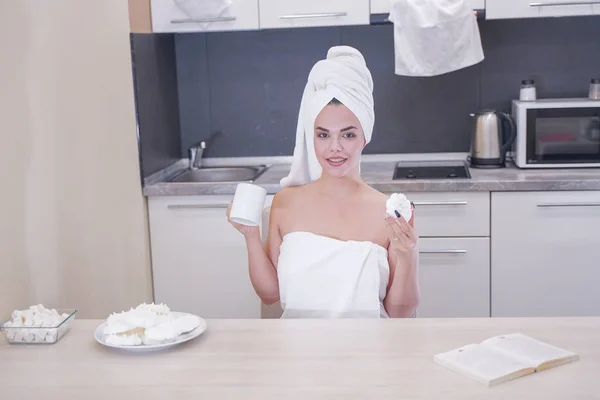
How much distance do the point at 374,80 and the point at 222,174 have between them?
0.83 m

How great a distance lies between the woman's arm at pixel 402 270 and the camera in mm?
1752

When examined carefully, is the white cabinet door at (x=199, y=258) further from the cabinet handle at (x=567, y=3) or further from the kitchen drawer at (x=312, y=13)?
the cabinet handle at (x=567, y=3)

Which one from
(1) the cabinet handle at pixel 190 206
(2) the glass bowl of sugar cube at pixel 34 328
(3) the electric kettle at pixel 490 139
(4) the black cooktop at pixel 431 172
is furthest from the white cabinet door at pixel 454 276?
(2) the glass bowl of sugar cube at pixel 34 328

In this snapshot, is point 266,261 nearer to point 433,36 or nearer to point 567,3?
point 433,36

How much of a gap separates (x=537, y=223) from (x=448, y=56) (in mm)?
→ 765

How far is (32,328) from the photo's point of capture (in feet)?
5.16

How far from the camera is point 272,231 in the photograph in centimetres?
205

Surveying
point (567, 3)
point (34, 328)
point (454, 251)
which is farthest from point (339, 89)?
point (567, 3)

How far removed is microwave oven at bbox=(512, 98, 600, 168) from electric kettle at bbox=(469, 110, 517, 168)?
0.09 meters

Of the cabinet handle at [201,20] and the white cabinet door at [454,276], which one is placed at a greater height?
the cabinet handle at [201,20]

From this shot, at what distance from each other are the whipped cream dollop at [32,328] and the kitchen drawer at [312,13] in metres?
1.86

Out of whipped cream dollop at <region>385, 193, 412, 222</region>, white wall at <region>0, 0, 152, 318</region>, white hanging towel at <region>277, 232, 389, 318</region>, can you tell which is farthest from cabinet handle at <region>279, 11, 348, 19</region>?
whipped cream dollop at <region>385, 193, 412, 222</region>

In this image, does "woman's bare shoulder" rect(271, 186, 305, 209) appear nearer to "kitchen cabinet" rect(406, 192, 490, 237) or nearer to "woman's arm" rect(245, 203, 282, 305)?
"woman's arm" rect(245, 203, 282, 305)

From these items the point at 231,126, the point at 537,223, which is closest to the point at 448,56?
the point at 537,223
